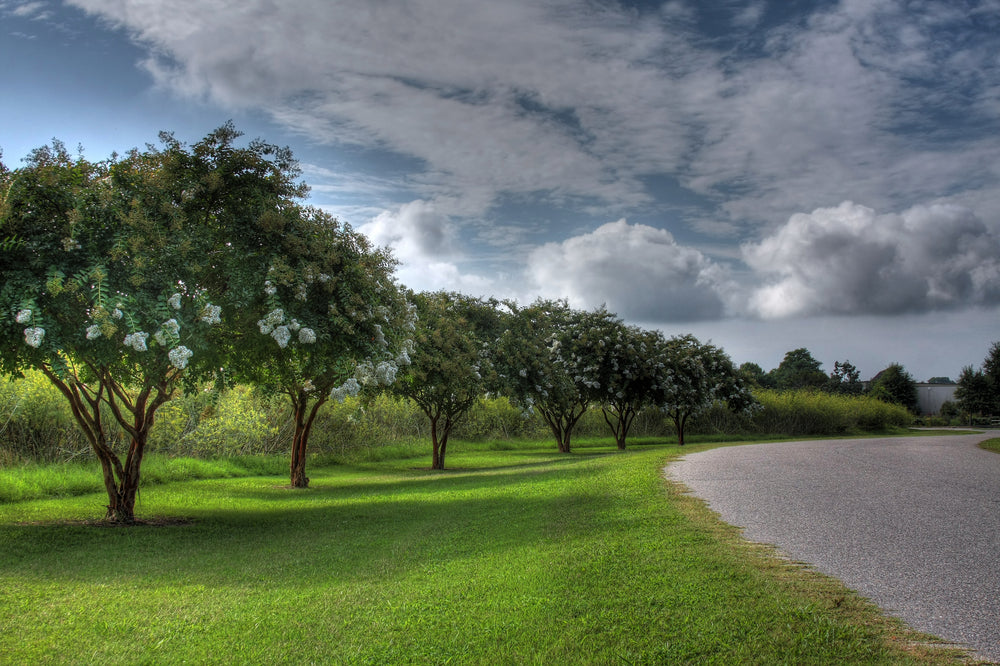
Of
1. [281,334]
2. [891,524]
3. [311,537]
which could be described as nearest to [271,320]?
[281,334]

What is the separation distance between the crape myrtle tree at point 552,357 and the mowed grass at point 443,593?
1277 cm

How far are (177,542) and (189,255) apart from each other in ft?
14.2

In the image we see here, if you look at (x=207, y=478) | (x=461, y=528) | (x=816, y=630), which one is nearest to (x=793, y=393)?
(x=207, y=478)

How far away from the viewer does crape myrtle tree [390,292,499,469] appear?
1908cm

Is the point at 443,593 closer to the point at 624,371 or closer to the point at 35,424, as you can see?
the point at 35,424

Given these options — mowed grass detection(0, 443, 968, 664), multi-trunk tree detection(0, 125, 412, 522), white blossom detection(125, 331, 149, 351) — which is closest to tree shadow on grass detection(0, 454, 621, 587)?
mowed grass detection(0, 443, 968, 664)

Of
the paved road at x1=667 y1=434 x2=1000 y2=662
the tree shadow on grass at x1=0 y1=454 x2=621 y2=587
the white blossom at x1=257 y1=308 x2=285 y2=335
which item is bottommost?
the tree shadow on grass at x1=0 y1=454 x2=621 y2=587

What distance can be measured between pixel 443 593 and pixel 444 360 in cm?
1332

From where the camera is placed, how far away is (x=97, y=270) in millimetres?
8789

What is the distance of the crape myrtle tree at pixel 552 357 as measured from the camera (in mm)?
24438

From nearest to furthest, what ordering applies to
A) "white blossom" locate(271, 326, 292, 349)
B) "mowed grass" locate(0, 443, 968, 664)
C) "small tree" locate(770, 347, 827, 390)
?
"mowed grass" locate(0, 443, 968, 664)
"white blossom" locate(271, 326, 292, 349)
"small tree" locate(770, 347, 827, 390)

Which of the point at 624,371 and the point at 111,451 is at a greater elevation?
the point at 624,371

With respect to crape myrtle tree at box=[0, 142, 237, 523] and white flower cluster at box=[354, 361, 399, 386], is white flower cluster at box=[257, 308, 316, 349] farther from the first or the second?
white flower cluster at box=[354, 361, 399, 386]

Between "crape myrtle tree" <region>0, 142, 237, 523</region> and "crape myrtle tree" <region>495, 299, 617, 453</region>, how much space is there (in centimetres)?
1440
